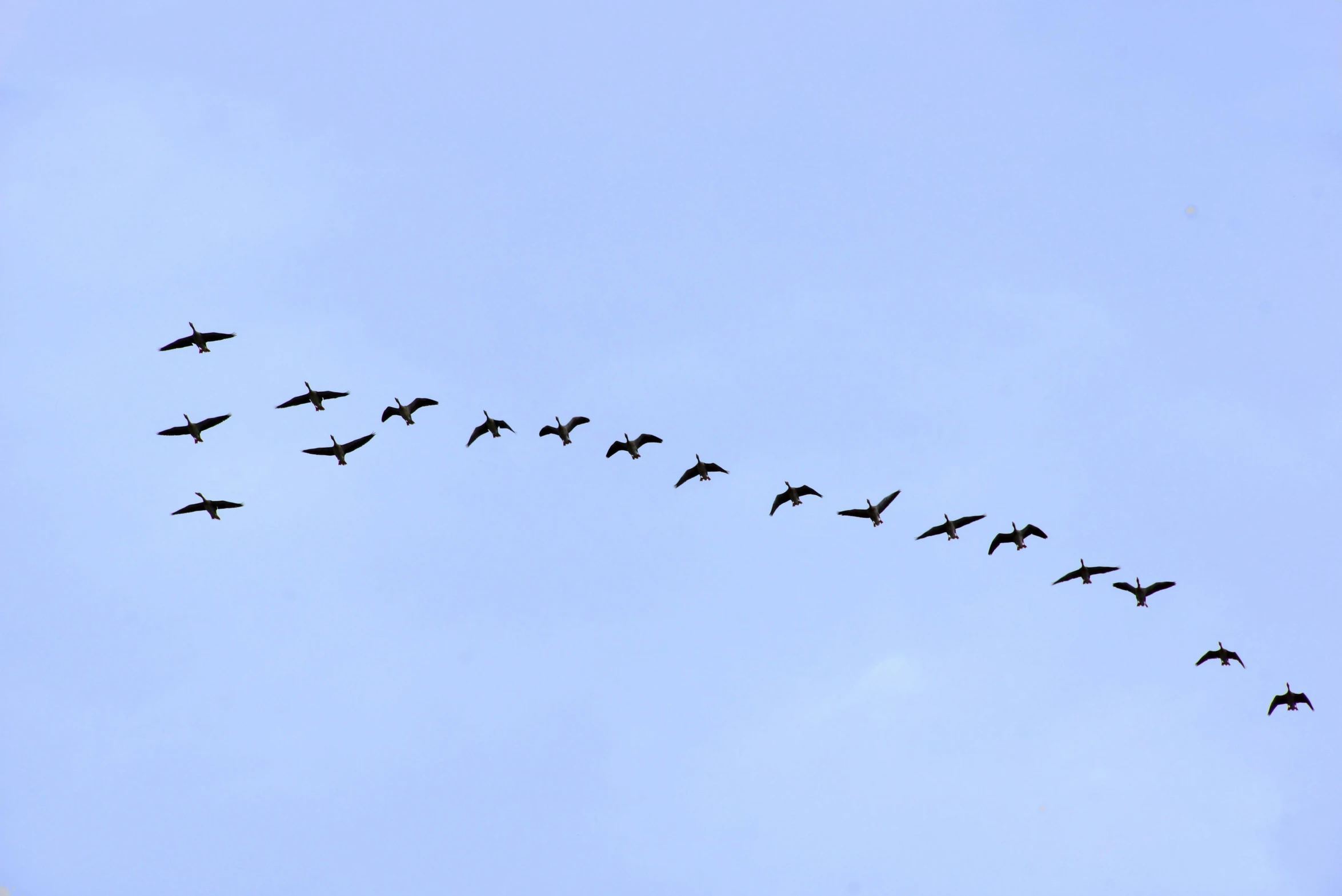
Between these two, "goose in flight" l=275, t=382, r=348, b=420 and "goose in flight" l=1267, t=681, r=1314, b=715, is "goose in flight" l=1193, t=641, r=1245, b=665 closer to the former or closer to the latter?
"goose in flight" l=1267, t=681, r=1314, b=715

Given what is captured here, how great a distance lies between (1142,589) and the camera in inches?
3644

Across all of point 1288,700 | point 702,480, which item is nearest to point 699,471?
point 702,480

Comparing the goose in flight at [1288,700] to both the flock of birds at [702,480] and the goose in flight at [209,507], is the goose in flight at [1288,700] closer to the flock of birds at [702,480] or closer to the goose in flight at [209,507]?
the flock of birds at [702,480]

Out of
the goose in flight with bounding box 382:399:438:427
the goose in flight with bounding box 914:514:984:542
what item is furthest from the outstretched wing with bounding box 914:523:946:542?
the goose in flight with bounding box 382:399:438:427

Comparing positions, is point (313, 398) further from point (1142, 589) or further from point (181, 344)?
point (1142, 589)

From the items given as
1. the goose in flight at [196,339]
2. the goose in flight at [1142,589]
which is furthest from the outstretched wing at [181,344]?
the goose in flight at [1142,589]

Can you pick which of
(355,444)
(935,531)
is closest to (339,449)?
(355,444)

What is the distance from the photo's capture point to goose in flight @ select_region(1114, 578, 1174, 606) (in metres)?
92.2

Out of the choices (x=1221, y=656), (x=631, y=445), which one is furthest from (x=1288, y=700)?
(x=631, y=445)

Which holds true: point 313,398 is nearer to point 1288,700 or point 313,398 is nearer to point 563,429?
point 563,429

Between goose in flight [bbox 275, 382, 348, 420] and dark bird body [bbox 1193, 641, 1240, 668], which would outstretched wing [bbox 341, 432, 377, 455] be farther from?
dark bird body [bbox 1193, 641, 1240, 668]

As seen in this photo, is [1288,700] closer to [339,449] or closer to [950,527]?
[950,527]

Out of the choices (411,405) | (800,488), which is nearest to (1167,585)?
(800,488)

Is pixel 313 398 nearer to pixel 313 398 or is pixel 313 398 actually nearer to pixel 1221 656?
pixel 313 398
